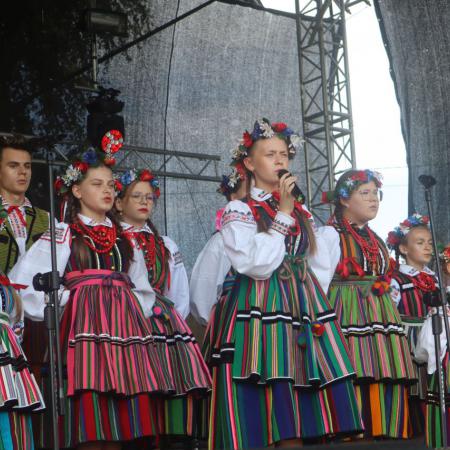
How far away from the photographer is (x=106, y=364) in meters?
4.11

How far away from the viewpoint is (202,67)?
709cm

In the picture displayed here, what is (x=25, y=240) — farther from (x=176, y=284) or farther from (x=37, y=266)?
(x=176, y=284)

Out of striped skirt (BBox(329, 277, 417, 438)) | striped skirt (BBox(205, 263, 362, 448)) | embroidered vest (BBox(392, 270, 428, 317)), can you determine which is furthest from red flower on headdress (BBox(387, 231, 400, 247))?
striped skirt (BBox(205, 263, 362, 448))

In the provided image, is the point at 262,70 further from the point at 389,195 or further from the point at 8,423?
the point at 8,423

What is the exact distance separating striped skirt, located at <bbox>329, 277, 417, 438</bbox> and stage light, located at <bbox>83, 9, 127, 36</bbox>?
7.23ft

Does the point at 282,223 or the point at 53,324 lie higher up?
the point at 282,223

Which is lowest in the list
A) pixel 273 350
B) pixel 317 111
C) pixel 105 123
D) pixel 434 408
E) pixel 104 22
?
pixel 434 408

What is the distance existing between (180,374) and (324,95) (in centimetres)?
289

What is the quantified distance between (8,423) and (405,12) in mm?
4329

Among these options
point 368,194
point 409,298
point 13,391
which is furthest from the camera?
point 409,298

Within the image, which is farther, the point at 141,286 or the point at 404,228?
the point at 404,228

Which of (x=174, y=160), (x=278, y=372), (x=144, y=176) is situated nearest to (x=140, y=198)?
(x=144, y=176)

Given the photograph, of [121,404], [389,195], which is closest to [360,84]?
[389,195]

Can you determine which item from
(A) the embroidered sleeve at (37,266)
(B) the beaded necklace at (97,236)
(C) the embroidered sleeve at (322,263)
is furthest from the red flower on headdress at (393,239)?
(A) the embroidered sleeve at (37,266)
